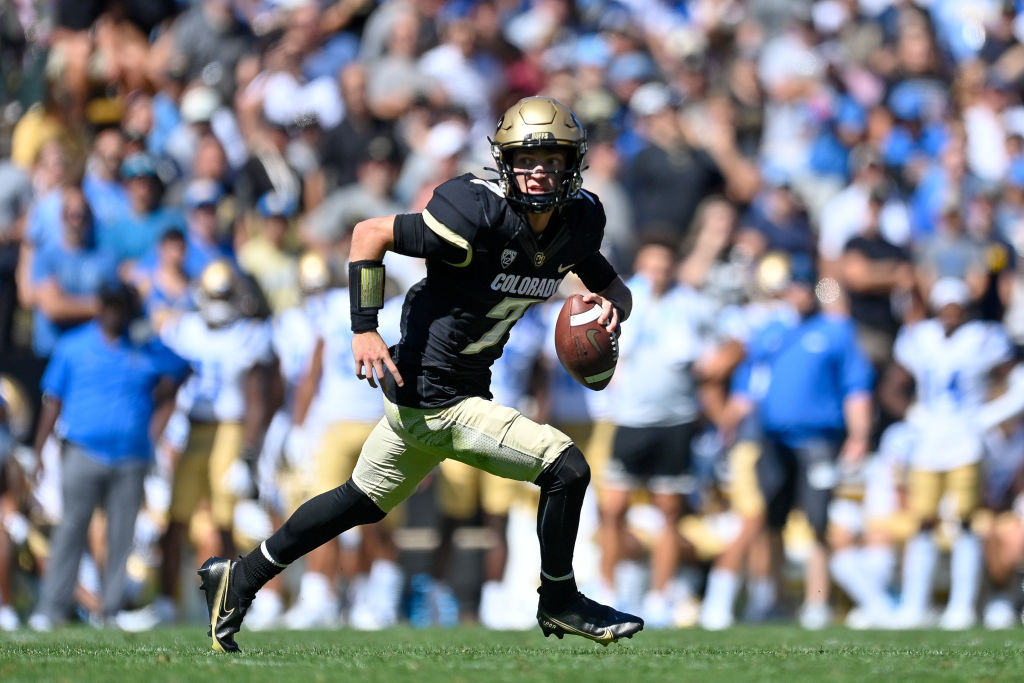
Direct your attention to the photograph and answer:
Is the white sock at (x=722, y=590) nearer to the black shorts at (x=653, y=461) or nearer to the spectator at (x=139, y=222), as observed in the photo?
the black shorts at (x=653, y=461)

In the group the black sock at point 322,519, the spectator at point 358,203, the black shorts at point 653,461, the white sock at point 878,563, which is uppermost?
the spectator at point 358,203

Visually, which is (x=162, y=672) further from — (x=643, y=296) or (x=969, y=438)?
(x=969, y=438)

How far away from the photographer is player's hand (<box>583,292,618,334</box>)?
5.79 metres

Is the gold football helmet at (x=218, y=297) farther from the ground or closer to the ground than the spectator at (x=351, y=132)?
closer to the ground

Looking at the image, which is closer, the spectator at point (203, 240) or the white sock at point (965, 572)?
the white sock at point (965, 572)

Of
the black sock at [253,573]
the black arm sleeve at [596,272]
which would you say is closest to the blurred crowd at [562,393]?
the black arm sleeve at [596,272]

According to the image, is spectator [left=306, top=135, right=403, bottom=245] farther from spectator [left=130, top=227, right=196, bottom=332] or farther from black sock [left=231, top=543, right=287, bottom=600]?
black sock [left=231, top=543, right=287, bottom=600]

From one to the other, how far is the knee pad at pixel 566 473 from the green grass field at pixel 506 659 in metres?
0.61

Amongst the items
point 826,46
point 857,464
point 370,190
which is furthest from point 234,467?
point 826,46

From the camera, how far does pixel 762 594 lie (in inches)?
379

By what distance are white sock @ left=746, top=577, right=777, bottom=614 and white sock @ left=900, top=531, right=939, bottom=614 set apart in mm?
804

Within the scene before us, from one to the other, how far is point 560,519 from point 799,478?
4245 mm

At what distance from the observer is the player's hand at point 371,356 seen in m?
5.43

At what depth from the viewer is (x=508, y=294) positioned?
5684mm
